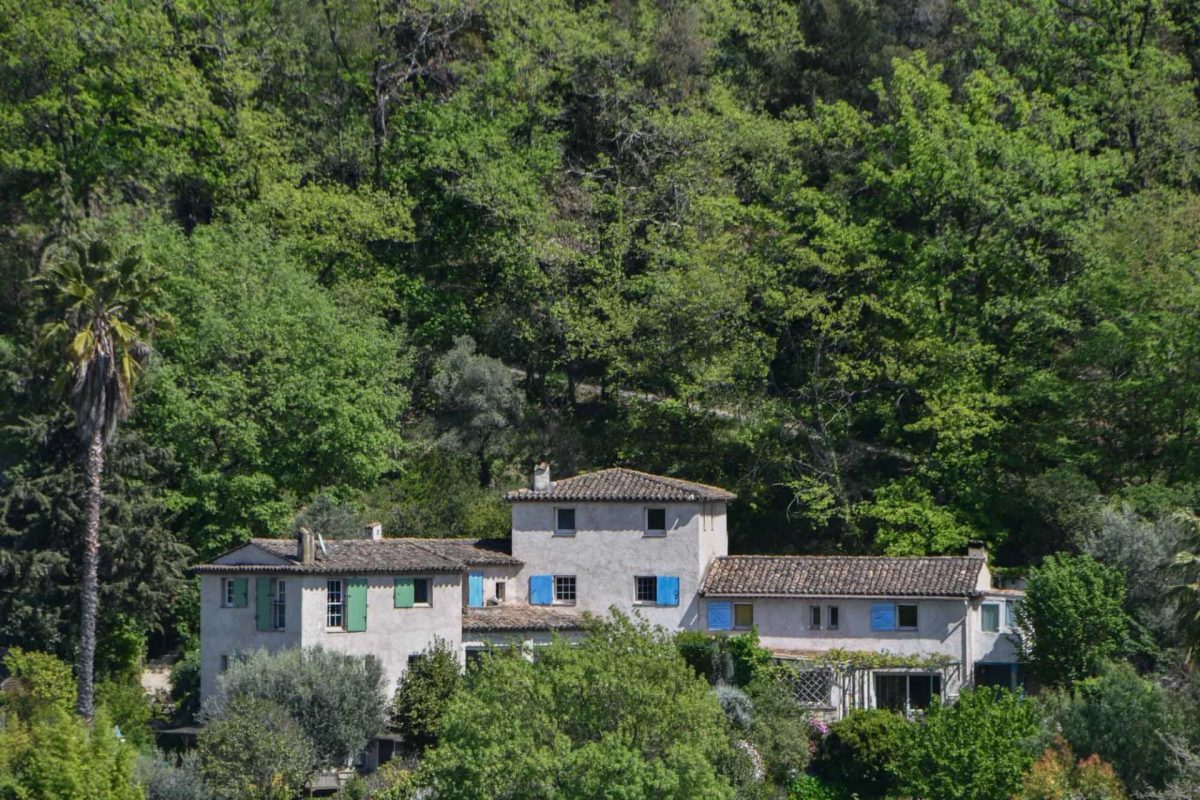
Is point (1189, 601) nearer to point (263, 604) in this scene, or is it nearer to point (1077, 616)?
point (1077, 616)

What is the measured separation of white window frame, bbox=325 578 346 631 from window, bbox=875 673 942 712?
15.3 m

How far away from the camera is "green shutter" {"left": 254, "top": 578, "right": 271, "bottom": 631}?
57.0 metres

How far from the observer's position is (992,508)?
217 feet

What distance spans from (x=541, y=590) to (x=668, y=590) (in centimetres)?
392

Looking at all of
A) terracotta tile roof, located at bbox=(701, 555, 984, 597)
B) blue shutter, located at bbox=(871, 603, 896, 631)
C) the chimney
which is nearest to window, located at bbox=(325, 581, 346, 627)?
the chimney

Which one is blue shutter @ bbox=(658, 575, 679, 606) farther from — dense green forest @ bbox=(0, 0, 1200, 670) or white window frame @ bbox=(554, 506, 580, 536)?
dense green forest @ bbox=(0, 0, 1200, 670)

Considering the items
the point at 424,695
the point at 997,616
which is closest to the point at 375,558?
the point at 424,695

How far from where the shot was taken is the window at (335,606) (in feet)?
186

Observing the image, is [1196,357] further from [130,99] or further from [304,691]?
[130,99]

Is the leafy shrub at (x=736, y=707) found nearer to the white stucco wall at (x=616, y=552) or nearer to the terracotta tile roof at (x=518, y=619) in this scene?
the terracotta tile roof at (x=518, y=619)

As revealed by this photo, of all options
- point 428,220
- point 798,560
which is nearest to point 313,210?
point 428,220

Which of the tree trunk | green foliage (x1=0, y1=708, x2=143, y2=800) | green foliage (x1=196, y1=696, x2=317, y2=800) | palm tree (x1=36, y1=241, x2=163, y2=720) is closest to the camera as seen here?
green foliage (x1=0, y1=708, x2=143, y2=800)

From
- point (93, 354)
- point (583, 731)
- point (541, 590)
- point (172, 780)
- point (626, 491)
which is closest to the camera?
point (583, 731)

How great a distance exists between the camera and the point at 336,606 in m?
56.7
